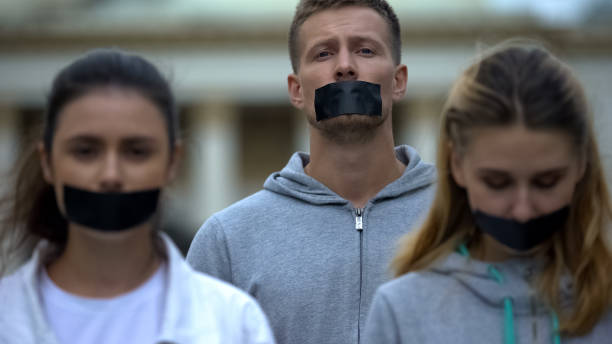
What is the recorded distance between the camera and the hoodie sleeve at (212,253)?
342 centimetres

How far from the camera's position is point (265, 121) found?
35188mm

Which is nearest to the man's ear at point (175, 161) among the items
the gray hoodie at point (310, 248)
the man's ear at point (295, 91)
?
the gray hoodie at point (310, 248)

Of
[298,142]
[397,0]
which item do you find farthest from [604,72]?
[298,142]

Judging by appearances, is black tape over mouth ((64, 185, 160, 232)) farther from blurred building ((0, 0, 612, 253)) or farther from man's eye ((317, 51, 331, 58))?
blurred building ((0, 0, 612, 253))

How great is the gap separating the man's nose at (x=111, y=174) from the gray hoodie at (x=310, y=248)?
1101mm

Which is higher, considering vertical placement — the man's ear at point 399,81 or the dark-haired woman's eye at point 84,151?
the man's ear at point 399,81

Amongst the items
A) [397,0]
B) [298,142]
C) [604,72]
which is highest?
[397,0]

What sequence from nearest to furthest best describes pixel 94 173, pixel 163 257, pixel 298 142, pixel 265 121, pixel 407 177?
1. pixel 94 173
2. pixel 163 257
3. pixel 407 177
4. pixel 298 142
5. pixel 265 121

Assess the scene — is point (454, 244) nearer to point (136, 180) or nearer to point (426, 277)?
point (426, 277)

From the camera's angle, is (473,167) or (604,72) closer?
(473,167)

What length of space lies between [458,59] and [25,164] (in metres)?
27.0

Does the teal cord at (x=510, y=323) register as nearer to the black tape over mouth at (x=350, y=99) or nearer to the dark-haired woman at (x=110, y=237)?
the dark-haired woman at (x=110, y=237)

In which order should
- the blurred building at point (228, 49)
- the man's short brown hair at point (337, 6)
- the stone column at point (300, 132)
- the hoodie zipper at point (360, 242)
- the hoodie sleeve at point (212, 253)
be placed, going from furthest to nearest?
the stone column at point (300, 132) → the blurred building at point (228, 49) → the man's short brown hair at point (337, 6) → the hoodie sleeve at point (212, 253) → the hoodie zipper at point (360, 242)

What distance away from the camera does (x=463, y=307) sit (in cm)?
250
